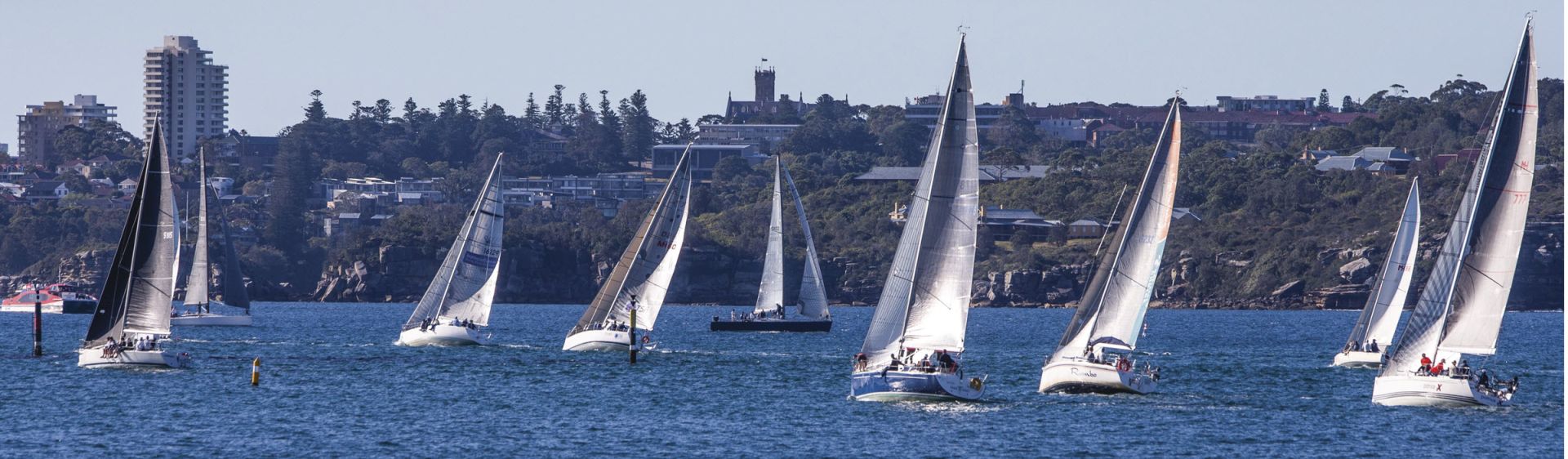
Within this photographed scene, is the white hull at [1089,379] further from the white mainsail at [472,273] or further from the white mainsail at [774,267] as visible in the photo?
the white mainsail at [774,267]

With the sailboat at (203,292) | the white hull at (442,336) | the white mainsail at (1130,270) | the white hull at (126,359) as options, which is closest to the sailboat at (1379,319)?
the white mainsail at (1130,270)

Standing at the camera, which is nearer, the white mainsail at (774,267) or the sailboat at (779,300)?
the white mainsail at (774,267)

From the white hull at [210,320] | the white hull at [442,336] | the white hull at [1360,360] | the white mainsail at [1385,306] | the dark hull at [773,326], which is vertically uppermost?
the white mainsail at [1385,306]

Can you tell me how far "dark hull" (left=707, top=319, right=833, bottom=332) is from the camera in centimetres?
9038

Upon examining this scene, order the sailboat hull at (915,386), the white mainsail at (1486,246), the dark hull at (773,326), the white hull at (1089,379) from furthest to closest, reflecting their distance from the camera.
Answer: the dark hull at (773,326), the white hull at (1089,379), the sailboat hull at (915,386), the white mainsail at (1486,246)

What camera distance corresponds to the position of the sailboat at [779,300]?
89.4 m

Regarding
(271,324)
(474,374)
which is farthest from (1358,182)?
(474,374)

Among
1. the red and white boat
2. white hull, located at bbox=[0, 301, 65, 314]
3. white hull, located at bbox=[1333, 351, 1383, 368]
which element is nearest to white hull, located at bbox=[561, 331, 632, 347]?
white hull, located at bbox=[1333, 351, 1383, 368]

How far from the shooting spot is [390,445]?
144 feet

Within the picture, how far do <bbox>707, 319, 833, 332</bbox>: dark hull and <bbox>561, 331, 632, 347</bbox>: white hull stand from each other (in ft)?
57.3

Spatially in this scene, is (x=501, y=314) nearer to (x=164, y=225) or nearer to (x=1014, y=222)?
(x=1014, y=222)

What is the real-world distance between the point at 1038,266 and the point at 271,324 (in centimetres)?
6589

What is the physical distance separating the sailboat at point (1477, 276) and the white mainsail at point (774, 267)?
1640 inches

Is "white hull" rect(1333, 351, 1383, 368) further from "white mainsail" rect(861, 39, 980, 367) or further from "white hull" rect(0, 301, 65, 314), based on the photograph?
"white hull" rect(0, 301, 65, 314)
